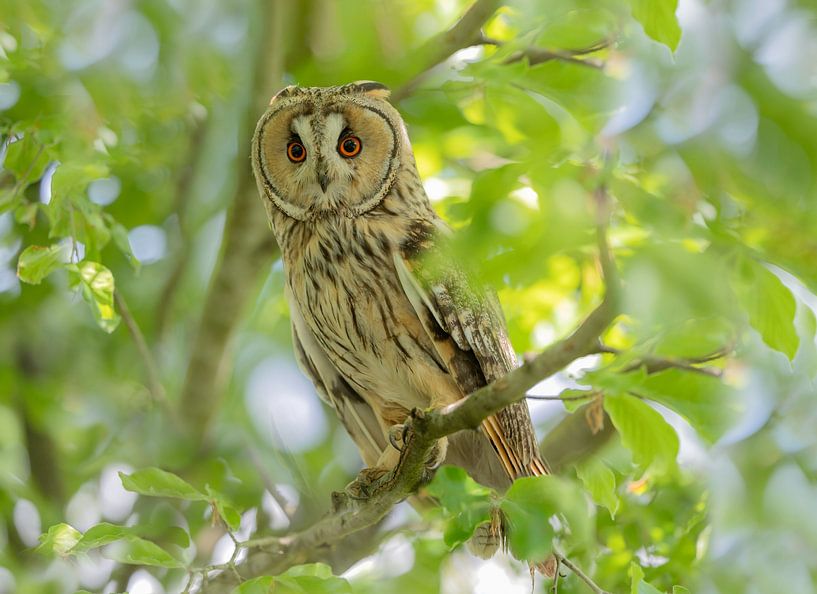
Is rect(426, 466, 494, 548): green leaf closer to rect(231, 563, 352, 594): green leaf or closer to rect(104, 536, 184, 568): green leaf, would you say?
rect(231, 563, 352, 594): green leaf

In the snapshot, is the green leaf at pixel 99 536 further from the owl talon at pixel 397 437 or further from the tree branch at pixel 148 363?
the tree branch at pixel 148 363

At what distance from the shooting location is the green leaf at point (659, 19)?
1.32 meters

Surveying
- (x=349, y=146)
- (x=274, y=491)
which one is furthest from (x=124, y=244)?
(x=274, y=491)

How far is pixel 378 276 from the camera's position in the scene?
2555 millimetres

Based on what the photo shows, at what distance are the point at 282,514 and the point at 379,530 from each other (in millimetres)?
409

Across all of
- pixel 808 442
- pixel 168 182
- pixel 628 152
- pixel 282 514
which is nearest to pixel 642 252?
pixel 628 152

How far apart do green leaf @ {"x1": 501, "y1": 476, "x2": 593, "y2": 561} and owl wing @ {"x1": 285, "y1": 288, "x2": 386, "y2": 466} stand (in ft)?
3.92

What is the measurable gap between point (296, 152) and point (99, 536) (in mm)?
1219

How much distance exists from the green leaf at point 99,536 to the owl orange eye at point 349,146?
1.21m

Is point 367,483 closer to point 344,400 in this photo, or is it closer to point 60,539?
point 344,400

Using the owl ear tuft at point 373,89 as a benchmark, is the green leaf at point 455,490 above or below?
below

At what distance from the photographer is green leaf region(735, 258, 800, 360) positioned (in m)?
1.42

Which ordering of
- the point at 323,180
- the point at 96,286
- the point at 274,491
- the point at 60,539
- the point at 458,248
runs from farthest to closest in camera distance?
1. the point at 274,491
2. the point at 323,180
3. the point at 96,286
4. the point at 60,539
5. the point at 458,248

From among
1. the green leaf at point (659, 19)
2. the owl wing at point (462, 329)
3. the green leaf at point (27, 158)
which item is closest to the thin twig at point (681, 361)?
the green leaf at point (659, 19)
